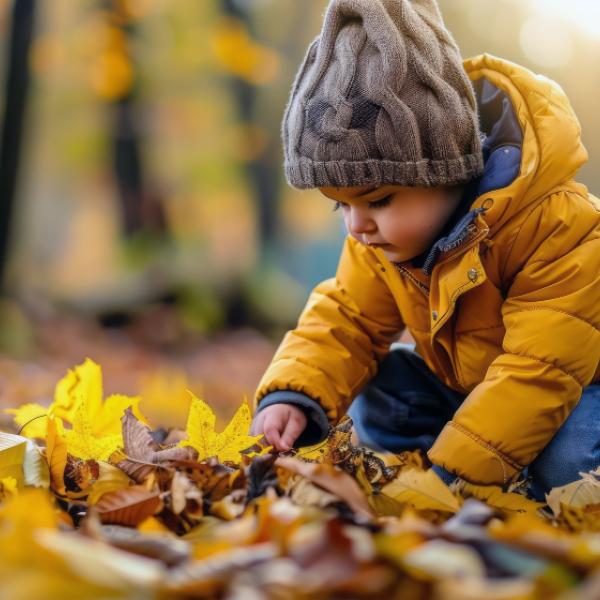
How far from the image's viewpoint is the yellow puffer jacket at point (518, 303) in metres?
1.74

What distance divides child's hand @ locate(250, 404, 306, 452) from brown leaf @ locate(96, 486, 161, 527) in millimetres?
571

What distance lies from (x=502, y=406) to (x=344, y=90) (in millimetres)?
746

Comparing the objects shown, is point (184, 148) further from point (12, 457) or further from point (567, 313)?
point (12, 457)

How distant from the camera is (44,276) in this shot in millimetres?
5504

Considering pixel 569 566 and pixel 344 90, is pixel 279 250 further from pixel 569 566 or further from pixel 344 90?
pixel 569 566

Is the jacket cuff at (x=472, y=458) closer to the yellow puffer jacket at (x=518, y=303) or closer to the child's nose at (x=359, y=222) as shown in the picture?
the yellow puffer jacket at (x=518, y=303)

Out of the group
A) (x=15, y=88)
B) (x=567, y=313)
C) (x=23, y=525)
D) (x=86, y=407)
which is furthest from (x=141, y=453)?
(x=15, y=88)

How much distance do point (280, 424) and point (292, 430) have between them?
0.04 metres

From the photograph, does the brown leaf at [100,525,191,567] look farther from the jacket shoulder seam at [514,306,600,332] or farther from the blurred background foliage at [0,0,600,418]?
the blurred background foliage at [0,0,600,418]

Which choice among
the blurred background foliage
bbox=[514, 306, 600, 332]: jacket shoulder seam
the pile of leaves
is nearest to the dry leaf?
the pile of leaves

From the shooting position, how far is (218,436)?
159cm

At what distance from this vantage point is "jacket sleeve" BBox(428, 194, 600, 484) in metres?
1.73

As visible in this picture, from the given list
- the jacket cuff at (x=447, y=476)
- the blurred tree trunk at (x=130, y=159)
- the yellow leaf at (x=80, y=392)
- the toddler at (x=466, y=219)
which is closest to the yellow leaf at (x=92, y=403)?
the yellow leaf at (x=80, y=392)

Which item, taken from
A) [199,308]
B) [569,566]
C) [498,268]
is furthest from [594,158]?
[569,566]
